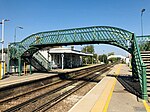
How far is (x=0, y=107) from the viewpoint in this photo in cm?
966

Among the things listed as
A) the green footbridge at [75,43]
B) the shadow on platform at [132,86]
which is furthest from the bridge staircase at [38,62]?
the shadow on platform at [132,86]

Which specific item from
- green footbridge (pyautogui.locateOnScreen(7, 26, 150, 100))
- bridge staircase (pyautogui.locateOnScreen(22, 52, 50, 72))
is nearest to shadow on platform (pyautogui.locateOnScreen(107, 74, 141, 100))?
green footbridge (pyautogui.locateOnScreen(7, 26, 150, 100))

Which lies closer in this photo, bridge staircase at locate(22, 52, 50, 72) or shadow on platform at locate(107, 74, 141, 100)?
shadow on platform at locate(107, 74, 141, 100)

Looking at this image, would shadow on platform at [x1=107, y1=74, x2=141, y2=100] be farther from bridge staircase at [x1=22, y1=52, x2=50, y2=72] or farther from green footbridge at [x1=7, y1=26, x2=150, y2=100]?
bridge staircase at [x1=22, y1=52, x2=50, y2=72]

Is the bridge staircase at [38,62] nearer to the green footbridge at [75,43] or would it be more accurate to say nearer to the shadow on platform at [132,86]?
A: the green footbridge at [75,43]

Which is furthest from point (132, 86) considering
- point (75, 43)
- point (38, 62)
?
point (38, 62)

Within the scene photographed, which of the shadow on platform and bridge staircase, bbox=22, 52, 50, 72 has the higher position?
bridge staircase, bbox=22, 52, 50, 72

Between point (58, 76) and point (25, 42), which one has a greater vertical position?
point (25, 42)

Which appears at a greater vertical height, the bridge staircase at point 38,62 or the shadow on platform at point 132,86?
the bridge staircase at point 38,62

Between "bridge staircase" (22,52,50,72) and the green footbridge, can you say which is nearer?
the green footbridge

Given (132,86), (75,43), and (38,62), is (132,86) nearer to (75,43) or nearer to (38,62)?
(75,43)

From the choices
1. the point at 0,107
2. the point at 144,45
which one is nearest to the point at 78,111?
the point at 0,107

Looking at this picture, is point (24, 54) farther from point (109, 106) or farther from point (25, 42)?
point (109, 106)

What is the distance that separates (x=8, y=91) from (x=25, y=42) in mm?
13211
